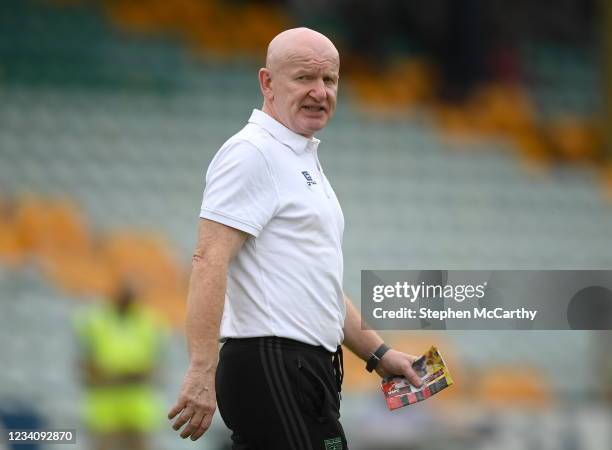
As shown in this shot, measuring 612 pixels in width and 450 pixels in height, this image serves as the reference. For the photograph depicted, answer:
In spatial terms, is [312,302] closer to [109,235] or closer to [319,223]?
[319,223]

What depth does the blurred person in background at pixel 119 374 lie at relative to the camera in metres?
8.10

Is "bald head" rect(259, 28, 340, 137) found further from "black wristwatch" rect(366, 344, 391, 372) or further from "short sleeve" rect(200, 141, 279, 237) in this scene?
"black wristwatch" rect(366, 344, 391, 372)

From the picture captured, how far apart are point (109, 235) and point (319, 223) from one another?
7296mm

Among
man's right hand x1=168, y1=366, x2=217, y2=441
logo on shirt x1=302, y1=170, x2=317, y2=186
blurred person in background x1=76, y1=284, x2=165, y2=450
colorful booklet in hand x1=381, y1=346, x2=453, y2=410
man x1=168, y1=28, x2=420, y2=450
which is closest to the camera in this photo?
man's right hand x1=168, y1=366, x2=217, y2=441

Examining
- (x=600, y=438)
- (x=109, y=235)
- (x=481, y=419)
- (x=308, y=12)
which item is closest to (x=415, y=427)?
(x=481, y=419)

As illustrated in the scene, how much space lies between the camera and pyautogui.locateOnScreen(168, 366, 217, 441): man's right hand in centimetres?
281

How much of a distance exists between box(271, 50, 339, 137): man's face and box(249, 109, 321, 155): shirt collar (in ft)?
0.06

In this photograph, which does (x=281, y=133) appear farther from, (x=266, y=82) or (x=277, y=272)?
(x=277, y=272)

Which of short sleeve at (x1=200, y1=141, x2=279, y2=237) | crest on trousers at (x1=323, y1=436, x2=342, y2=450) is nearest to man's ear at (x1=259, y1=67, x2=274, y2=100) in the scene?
short sleeve at (x1=200, y1=141, x2=279, y2=237)

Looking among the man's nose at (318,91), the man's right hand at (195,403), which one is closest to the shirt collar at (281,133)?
the man's nose at (318,91)

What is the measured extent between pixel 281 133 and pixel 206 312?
0.53 m

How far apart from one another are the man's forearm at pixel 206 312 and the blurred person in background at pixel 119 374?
5.36 meters

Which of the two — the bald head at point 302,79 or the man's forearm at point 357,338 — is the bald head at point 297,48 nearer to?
the bald head at point 302,79

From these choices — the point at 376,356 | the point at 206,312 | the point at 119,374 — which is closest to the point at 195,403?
the point at 206,312
